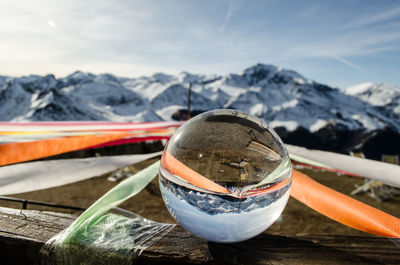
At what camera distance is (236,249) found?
2.56 ft

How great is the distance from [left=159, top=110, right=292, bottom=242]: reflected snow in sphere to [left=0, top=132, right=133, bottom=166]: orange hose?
1333 mm

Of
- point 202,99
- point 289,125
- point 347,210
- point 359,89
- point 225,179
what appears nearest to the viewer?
point 225,179

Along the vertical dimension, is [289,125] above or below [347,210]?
below

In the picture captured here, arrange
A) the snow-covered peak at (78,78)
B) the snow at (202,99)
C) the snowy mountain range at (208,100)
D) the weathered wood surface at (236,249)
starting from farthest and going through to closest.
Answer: the snow-covered peak at (78,78) < the snow at (202,99) < the snowy mountain range at (208,100) < the weathered wood surface at (236,249)

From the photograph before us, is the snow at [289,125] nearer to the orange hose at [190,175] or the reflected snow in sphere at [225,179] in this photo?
the reflected snow in sphere at [225,179]

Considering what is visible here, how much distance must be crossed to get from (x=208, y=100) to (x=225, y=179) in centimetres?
14705

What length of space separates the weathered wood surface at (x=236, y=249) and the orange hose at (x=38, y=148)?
2.95ft

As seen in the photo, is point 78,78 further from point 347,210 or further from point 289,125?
point 347,210

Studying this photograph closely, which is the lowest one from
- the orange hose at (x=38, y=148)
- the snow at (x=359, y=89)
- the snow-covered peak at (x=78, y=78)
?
the snow at (x=359, y=89)

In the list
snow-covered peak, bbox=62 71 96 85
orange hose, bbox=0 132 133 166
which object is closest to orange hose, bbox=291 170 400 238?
orange hose, bbox=0 132 133 166

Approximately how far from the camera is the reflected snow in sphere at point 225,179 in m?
0.75

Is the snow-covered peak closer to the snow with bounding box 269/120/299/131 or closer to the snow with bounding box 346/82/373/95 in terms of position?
the snow with bounding box 269/120/299/131

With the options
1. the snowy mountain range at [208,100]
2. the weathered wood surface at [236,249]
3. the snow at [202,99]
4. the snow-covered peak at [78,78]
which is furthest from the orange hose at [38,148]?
the snow-covered peak at [78,78]

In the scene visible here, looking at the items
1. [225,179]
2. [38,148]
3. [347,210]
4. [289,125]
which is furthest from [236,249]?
[289,125]
